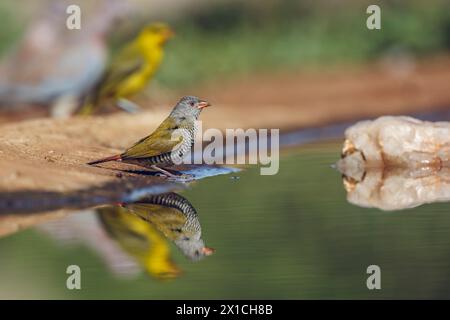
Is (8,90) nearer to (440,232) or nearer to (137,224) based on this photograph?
(137,224)

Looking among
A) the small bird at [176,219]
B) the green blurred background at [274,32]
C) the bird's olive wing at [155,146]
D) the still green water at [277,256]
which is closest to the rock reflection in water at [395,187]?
the still green water at [277,256]

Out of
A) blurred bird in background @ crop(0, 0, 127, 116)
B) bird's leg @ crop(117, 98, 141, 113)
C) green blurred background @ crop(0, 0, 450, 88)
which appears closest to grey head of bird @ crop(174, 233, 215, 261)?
bird's leg @ crop(117, 98, 141, 113)

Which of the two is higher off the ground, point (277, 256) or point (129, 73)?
point (129, 73)

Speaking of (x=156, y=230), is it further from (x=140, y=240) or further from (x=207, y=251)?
(x=207, y=251)

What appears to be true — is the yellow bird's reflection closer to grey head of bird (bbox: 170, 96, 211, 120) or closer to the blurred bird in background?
grey head of bird (bbox: 170, 96, 211, 120)

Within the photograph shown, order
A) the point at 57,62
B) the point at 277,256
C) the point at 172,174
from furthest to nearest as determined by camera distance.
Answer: the point at 57,62, the point at 172,174, the point at 277,256

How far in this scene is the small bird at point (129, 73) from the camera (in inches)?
456

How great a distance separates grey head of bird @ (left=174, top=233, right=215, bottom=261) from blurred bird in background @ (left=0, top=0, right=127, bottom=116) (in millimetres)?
5120

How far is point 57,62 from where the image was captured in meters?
12.4

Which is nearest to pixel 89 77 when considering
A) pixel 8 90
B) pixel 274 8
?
pixel 8 90

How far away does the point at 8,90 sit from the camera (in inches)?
497

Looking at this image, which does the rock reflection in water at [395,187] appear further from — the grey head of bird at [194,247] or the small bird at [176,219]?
the grey head of bird at [194,247]

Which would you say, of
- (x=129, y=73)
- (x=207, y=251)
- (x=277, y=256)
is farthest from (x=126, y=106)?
(x=277, y=256)

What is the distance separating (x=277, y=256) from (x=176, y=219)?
1254 mm
